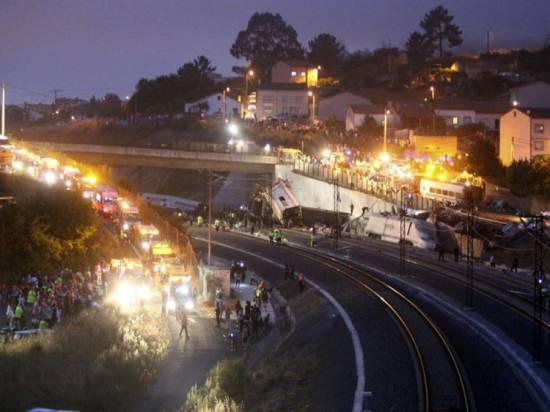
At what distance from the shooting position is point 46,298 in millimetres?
26281

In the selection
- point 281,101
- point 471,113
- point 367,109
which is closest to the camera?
point 471,113

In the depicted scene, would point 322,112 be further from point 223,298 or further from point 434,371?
point 434,371

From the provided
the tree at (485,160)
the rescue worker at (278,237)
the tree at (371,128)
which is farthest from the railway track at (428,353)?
the tree at (371,128)

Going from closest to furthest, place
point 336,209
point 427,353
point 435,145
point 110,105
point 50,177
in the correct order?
point 427,353, point 336,209, point 50,177, point 435,145, point 110,105

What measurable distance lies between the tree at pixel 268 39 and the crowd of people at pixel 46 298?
101m

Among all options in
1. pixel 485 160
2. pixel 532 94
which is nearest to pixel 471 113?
pixel 532 94

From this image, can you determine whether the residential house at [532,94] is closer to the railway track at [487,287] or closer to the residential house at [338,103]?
the residential house at [338,103]

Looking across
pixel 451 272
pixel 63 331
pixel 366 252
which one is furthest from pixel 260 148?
pixel 63 331

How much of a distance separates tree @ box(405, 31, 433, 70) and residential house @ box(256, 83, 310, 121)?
3130 centimetres

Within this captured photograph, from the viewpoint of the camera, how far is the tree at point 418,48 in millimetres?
118688

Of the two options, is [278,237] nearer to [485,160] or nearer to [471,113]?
[485,160]

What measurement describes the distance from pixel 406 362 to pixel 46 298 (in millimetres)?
12089

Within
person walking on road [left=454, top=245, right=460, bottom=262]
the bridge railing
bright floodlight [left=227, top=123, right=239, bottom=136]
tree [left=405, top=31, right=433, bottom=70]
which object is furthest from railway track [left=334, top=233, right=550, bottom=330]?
tree [left=405, top=31, right=433, bottom=70]

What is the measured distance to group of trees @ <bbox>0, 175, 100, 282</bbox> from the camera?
101ft
